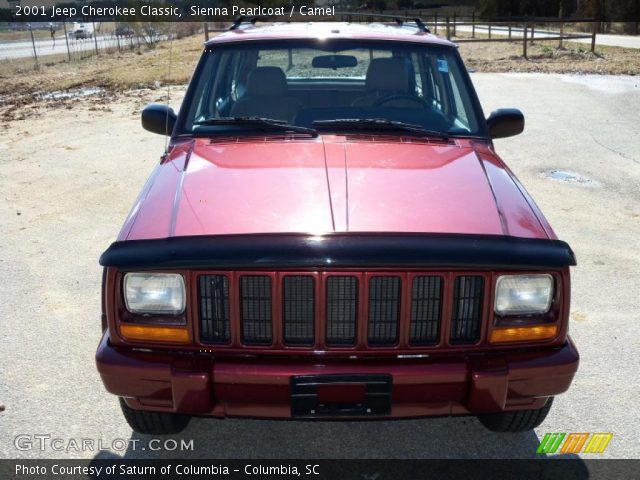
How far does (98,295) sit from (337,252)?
278 cm

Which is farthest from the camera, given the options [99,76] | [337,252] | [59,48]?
[59,48]

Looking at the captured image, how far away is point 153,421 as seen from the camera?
2832mm

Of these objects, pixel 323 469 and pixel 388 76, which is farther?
pixel 388 76

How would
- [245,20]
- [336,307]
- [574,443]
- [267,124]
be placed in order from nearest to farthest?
1. [336,307]
2. [574,443]
3. [267,124]
4. [245,20]

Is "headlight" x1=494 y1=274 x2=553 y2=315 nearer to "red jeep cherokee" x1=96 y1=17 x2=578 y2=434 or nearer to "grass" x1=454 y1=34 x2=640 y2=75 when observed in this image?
"red jeep cherokee" x1=96 y1=17 x2=578 y2=434

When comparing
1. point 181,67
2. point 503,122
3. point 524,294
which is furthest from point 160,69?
point 524,294

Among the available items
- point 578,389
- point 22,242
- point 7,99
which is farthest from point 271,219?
point 7,99

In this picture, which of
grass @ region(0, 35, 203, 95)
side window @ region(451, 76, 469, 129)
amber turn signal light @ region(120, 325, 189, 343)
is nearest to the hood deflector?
amber turn signal light @ region(120, 325, 189, 343)

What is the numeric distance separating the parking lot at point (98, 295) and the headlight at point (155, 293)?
2.83 feet

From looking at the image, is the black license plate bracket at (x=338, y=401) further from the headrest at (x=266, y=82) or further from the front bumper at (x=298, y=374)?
the headrest at (x=266, y=82)

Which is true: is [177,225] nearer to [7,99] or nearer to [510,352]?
[510,352]

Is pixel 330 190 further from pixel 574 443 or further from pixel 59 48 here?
pixel 59 48

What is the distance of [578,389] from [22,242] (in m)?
4.48

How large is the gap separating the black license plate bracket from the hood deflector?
1.35 ft
